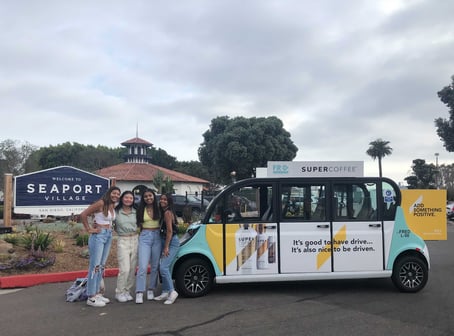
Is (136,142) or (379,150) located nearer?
(136,142)

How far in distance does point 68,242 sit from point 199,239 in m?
5.61

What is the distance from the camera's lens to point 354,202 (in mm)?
7012

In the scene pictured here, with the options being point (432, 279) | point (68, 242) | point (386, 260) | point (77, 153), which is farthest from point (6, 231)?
point (77, 153)

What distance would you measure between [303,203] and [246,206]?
961 mm

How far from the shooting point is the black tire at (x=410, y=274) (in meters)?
6.89

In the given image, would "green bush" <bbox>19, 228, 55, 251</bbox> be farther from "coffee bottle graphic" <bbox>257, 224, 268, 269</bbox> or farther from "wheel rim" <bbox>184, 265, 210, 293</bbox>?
"coffee bottle graphic" <bbox>257, 224, 268, 269</bbox>

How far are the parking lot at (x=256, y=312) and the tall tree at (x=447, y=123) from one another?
28.4 metres

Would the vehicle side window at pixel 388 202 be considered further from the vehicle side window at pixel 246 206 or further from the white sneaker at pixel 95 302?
the white sneaker at pixel 95 302

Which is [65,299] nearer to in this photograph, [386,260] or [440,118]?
[386,260]

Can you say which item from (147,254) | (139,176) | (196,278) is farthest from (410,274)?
(139,176)

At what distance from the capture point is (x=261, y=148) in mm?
43312

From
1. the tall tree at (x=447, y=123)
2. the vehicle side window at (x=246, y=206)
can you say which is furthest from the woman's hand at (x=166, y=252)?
the tall tree at (x=447, y=123)

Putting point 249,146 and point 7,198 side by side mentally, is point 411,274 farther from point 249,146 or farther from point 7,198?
point 249,146

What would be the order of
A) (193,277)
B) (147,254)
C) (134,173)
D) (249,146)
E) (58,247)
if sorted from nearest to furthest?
(147,254), (193,277), (58,247), (249,146), (134,173)
